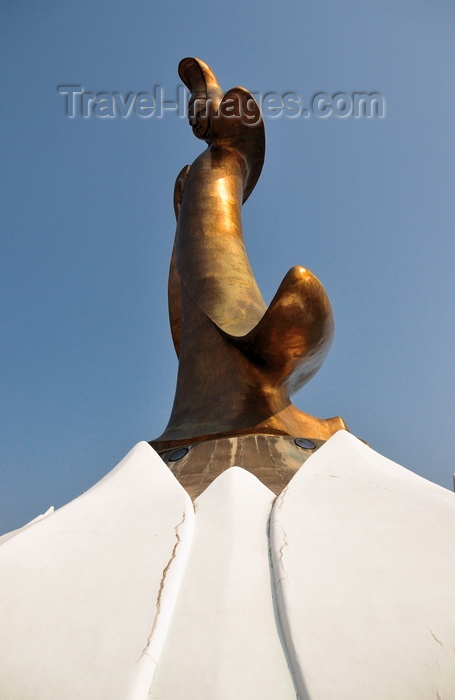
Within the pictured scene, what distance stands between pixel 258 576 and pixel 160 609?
36cm

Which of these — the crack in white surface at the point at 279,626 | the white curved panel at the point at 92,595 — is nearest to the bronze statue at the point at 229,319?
the white curved panel at the point at 92,595

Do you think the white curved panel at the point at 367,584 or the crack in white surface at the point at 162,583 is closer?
the white curved panel at the point at 367,584

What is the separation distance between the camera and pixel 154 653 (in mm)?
1535

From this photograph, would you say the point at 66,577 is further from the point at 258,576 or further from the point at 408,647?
the point at 408,647

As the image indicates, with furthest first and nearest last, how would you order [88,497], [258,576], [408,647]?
1. [88,497]
2. [258,576]
3. [408,647]

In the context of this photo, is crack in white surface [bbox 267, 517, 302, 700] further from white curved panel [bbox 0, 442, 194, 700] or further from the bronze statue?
the bronze statue

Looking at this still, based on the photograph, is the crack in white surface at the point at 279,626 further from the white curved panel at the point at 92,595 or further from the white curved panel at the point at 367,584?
the white curved panel at the point at 92,595

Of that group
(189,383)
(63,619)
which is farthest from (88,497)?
(189,383)

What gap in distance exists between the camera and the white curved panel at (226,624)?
1433 millimetres

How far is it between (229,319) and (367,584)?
3782 millimetres

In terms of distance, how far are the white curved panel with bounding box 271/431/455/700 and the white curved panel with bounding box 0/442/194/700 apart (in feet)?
1.34

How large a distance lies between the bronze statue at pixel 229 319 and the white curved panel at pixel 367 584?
1.15 meters

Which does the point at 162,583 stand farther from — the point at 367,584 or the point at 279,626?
the point at 367,584

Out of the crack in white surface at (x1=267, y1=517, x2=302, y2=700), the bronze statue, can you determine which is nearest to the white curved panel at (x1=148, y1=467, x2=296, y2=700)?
the crack in white surface at (x1=267, y1=517, x2=302, y2=700)
